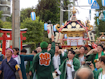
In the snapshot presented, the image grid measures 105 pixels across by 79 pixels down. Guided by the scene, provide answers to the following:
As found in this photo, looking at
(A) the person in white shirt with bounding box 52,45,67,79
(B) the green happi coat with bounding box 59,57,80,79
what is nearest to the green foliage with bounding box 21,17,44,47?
(A) the person in white shirt with bounding box 52,45,67,79

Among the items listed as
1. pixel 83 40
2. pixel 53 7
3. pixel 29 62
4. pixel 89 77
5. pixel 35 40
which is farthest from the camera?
pixel 53 7

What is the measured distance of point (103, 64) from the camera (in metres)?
3.91

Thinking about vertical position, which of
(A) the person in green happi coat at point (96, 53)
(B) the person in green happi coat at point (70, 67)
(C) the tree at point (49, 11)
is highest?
(C) the tree at point (49, 11)

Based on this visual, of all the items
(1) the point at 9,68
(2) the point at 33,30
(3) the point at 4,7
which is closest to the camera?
(1) the point at 9,68

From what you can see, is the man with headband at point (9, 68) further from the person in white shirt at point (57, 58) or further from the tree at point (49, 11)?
the tree at point (49, 11)

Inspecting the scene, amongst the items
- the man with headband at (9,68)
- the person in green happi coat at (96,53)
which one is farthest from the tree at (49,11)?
the man with headband at (9,68)

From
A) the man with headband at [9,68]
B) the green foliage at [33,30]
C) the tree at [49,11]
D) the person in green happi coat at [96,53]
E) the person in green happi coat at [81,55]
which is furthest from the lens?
the tree at [49,11]

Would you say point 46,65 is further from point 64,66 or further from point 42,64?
point 64,66

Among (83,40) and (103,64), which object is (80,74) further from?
(83,40)

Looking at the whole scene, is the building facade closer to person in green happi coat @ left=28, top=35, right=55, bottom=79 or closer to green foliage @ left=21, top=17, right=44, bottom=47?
green foliage @ left=21, top=17, right=44, bottom=47

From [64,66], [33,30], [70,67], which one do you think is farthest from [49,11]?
[70,67]

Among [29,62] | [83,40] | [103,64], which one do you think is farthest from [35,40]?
[103,64]

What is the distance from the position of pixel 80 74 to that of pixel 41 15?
3632 centimetres

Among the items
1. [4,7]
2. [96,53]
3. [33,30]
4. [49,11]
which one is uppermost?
[4,7]
